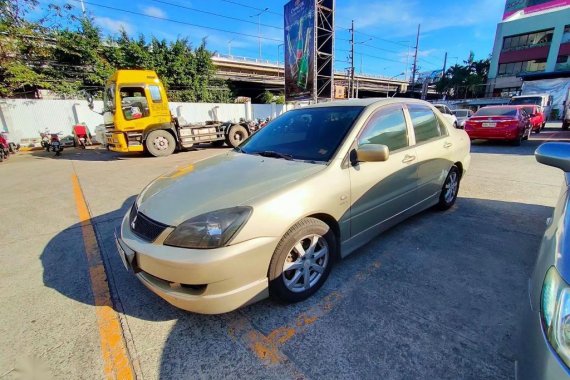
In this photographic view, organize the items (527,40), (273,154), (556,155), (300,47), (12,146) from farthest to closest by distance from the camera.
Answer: (527,40), (300,47), (12,146), (273,154), (556,155)

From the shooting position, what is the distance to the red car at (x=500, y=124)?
10.1 m

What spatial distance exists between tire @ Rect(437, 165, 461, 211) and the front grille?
359 centimetres

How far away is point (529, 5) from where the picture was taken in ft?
116

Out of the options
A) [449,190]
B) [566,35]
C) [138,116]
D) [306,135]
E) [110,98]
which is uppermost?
[566,35]

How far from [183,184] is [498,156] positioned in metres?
9.72

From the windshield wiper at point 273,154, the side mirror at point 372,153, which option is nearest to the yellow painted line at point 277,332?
the side mirror at point 372,153

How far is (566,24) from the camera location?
33.0 meters

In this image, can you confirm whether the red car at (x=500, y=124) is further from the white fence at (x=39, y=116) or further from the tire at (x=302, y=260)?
the white fence at (x=39, y=116)

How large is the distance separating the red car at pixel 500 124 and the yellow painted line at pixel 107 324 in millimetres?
12437

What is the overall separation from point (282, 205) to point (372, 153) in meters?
0.95

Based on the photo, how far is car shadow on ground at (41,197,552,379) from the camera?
1.74 metres

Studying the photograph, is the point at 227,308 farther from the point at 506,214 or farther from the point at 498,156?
the point at 498,156

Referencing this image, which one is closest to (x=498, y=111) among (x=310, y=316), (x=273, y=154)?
(x=273, y=154)

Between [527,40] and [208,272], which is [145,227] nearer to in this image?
[208,272]
